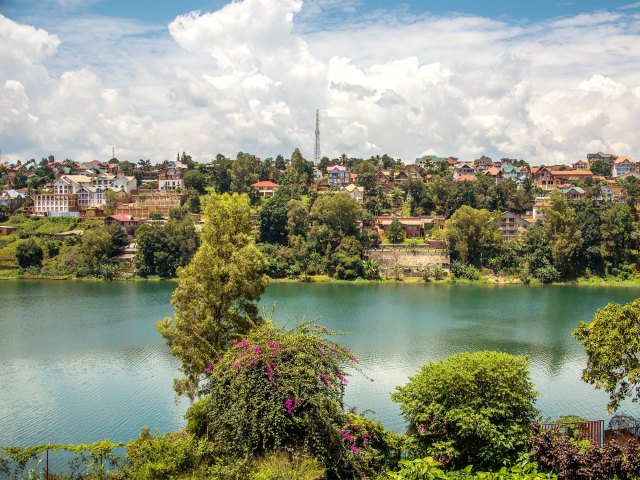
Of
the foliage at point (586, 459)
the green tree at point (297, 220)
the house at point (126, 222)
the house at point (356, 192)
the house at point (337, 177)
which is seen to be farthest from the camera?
the house at point (337, 177)

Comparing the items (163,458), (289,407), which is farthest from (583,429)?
(163,458)

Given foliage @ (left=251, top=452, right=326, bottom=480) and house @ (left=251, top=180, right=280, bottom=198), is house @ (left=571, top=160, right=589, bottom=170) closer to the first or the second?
house @ (left=251, top=180, right=280, bottom=198)

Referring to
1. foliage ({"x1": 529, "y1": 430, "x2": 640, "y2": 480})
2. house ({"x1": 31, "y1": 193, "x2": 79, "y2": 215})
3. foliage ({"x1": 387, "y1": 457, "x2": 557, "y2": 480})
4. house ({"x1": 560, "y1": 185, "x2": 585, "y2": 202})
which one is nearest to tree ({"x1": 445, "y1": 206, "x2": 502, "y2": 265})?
house ({"x1": 560, "y1": 185, "x2": 585, "y2": 202})

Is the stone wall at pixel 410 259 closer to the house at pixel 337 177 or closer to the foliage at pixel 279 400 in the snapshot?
the house at pixel 337 177

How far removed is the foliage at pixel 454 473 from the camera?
9.37m

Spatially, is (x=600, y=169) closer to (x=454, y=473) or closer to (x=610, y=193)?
(x=610, y=193)

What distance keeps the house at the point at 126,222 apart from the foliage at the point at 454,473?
172 ft

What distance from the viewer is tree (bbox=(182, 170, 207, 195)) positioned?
229ft

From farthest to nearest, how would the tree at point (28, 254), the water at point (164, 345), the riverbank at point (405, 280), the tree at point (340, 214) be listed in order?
the tree at point (340, 214), the tree at point (28, 254), the riverbank at point (405, 280), the water at point (164, 345)

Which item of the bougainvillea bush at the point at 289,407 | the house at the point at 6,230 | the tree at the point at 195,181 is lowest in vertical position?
the bougainvillea bush at the point at 289,407

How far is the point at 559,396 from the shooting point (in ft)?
61.8

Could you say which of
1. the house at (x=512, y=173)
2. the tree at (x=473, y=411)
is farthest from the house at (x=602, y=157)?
the tree at (x=473, y=411)

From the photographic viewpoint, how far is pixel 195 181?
229ft

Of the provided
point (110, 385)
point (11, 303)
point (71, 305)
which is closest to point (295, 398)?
point (110, 385)
